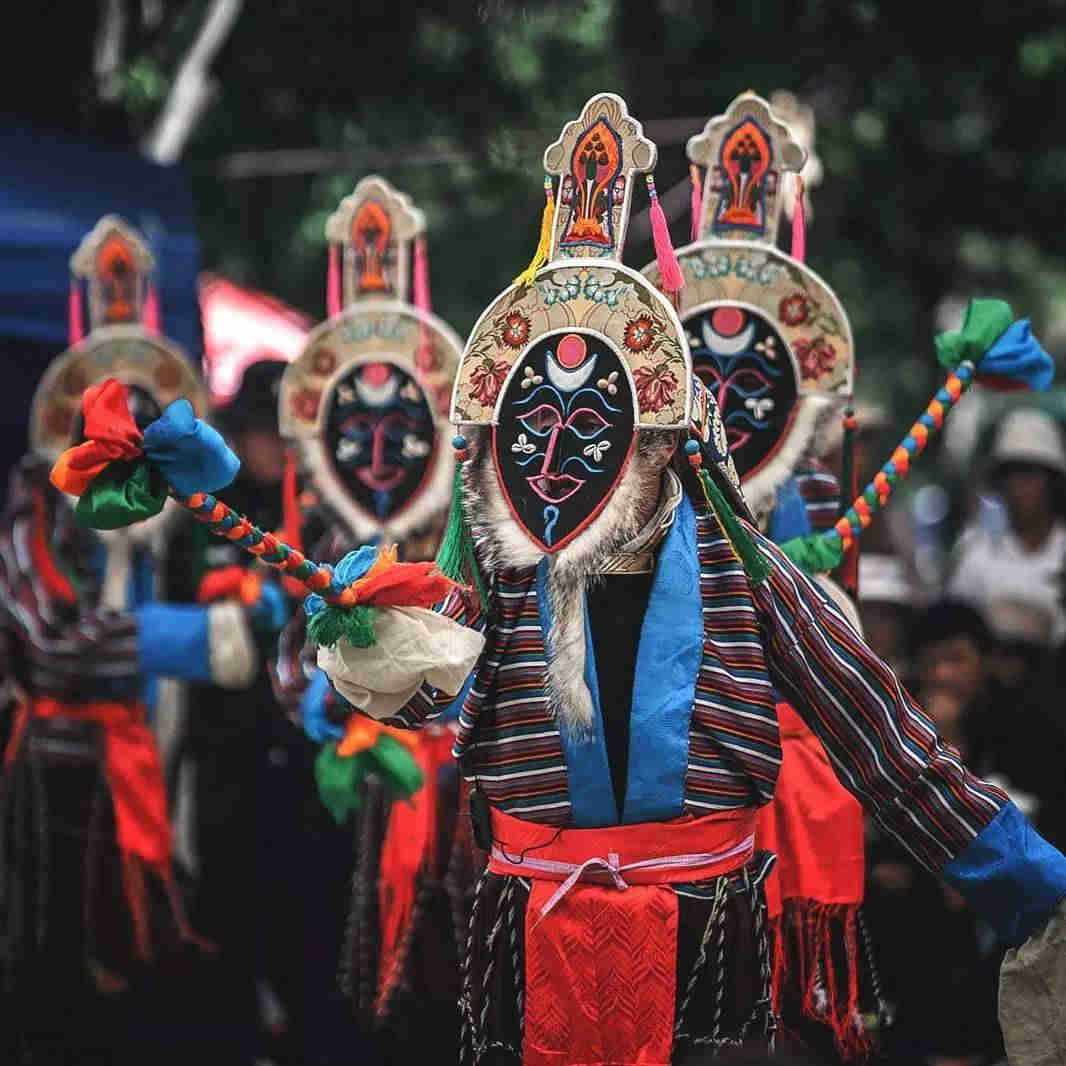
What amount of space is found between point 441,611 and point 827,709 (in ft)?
2.20

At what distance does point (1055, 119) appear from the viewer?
8406 mm

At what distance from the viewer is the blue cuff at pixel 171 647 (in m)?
5.39

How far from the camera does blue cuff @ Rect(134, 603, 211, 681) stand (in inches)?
212

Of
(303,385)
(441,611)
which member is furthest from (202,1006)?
(441,611)

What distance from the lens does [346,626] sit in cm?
319

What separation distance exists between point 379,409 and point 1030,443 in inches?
119

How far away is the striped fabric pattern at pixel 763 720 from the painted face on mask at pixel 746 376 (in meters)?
0.94

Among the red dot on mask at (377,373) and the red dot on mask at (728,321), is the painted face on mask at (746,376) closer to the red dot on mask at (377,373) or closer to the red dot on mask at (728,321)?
the red dot on mask at (728,321)

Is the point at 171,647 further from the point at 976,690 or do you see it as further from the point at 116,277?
the point at 976,690

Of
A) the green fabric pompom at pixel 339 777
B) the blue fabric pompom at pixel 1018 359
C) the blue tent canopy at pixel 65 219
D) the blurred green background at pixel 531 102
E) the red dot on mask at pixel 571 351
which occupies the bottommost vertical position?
the green fabric pompom at pixel 339 777

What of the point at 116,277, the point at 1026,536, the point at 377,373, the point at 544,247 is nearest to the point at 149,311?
the point at 116,277

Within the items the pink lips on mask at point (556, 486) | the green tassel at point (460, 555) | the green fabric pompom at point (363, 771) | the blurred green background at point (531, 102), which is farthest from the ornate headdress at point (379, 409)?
the pink lips on mask at point (556, 486)

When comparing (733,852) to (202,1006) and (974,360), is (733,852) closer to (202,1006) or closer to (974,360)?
(974,360)

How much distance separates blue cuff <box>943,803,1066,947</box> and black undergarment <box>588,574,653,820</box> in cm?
58
